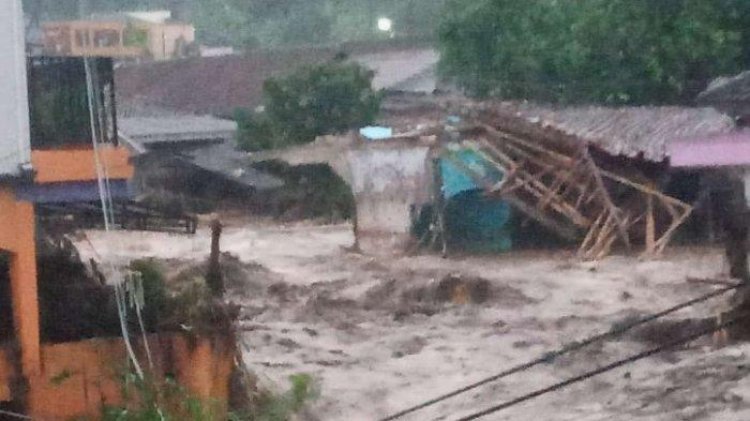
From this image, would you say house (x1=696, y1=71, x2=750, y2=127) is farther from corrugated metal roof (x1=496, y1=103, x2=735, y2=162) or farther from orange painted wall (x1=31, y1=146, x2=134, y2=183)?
corrugated metal roof (x1=496, y1=103, x2=735, y2=162)

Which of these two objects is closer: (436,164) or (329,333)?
(329,333)

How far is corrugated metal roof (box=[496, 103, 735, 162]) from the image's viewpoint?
19.4 meters

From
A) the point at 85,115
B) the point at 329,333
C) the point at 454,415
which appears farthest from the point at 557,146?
the point at 85,115

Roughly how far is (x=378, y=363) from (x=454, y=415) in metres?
2.65

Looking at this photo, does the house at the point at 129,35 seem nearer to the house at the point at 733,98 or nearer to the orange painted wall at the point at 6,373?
the orange painted wall at the point at 6,373

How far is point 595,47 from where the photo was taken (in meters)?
23.4

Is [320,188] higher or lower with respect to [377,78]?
lower

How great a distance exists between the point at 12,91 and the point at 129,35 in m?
29.1

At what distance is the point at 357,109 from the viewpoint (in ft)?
88.2

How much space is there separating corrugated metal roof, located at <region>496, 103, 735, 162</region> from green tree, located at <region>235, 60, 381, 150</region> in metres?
5.17

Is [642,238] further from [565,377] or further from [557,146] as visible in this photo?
[565,377]

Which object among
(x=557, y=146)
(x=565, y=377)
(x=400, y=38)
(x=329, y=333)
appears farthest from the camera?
(x=400, y=38)

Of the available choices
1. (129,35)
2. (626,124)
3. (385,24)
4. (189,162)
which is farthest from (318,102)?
(385,24)

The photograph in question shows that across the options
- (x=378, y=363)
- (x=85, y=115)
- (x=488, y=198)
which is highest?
(x=85, y=115)
